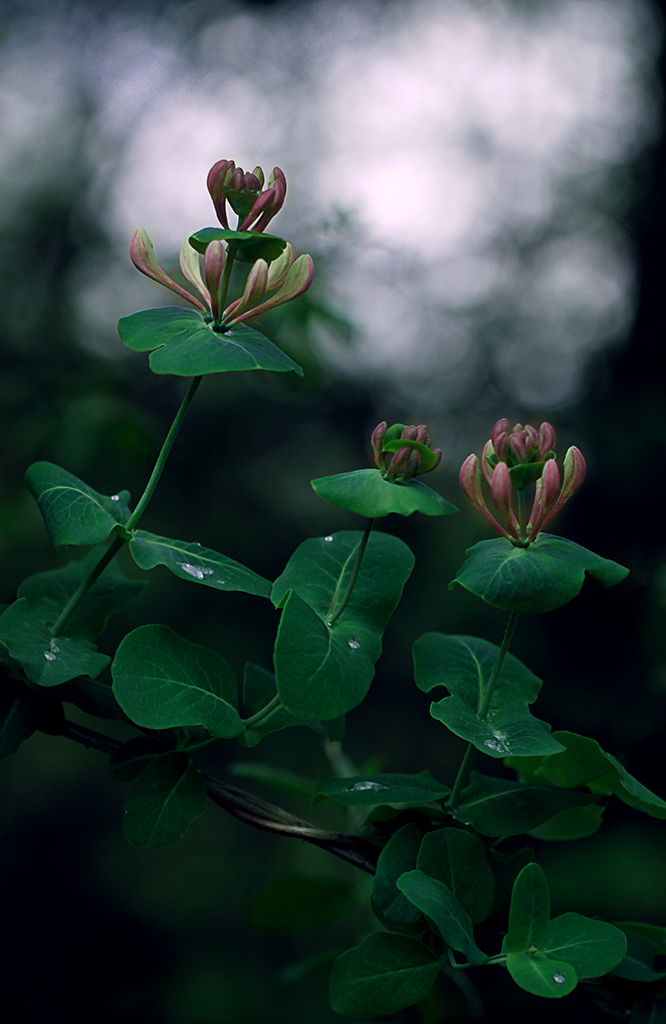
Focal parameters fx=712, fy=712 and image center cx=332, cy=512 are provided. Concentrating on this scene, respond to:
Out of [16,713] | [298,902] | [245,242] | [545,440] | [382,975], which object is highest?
[245,242]

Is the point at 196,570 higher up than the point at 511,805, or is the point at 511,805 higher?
the point at 196,570

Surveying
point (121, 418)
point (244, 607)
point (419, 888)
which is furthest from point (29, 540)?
point (419, 888)

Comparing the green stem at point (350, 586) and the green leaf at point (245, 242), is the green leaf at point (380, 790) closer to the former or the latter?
the green stem at point (350, 586)

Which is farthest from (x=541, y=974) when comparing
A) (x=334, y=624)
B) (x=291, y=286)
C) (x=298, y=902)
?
(x=291, y=286)

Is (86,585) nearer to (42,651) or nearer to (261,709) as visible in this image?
(42,651)

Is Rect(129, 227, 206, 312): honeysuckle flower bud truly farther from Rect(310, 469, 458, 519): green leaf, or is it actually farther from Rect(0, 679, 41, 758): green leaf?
Rect(0, 679, 41, 758): green leaf
